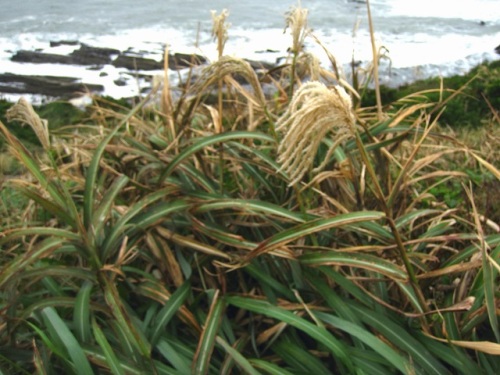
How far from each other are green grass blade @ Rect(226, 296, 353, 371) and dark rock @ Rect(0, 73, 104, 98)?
11685 millimetres

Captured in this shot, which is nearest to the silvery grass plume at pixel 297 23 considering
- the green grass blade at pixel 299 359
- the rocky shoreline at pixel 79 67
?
the green grass blade at pixel 299 359

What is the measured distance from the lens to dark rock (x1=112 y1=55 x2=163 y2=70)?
48.6 ft

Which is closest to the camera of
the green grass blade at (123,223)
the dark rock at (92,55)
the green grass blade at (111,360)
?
the green grass blade at (111,360)

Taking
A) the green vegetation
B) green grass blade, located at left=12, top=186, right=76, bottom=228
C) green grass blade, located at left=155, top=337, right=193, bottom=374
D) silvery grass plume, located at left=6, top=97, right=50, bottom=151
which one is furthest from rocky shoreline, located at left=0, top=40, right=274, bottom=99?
green grass blade, located at left=155, top=337, right=193, bottom=374

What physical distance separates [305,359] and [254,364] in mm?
185

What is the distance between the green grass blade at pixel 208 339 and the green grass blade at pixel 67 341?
0.34 m

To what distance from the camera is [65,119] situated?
30.5 feet

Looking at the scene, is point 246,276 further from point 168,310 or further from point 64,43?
point 64,43

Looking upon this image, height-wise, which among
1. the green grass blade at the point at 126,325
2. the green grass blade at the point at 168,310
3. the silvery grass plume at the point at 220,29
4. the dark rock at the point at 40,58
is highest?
the silvery grass plume at the point at 220,29

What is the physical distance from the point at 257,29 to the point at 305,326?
1699 centimetres

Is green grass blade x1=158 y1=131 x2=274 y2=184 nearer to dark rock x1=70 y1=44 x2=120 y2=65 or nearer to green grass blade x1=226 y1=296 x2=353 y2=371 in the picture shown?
green grass blade x1=226 y1=296 x2=353 y2=371

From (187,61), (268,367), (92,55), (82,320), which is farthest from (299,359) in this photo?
(92,55)

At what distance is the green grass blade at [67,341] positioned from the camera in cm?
211

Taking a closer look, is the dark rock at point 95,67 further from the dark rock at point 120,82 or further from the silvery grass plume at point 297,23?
the silvery grass plume at point 297,23
